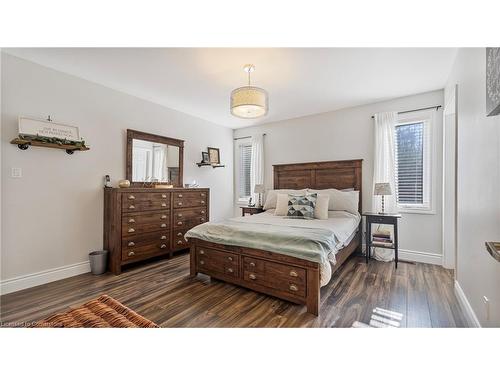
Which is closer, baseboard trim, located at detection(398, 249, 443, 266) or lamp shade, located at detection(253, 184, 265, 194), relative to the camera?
baseboard trim, located at detection(398, 249, 443, 266)

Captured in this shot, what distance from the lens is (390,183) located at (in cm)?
341

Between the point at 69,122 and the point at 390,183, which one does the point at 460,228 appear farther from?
the point at 69,122

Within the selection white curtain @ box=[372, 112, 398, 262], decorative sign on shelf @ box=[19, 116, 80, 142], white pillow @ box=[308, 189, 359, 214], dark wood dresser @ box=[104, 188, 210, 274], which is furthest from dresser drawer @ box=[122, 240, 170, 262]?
white curtain @ box=[372, 112, 398, 262]

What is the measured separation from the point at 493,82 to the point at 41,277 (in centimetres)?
421

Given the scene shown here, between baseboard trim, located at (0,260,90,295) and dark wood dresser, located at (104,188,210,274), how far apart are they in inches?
14.0

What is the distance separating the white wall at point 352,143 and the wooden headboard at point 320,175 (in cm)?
12

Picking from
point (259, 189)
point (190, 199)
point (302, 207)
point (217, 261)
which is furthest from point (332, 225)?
point (190, 199)

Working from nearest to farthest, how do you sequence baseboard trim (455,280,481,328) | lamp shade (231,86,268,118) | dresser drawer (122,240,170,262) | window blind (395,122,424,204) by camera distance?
baseboard trim (455,280,481,328) < lamp shade (231,86,268,118) < dresser drawer (122,240,170,262) < window blind (395,122,424,204)

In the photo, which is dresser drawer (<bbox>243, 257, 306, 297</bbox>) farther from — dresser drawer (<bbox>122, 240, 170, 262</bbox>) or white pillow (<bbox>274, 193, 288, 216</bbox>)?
dresser drawer (<bbox>122, 240, 170, 262</bbox>)

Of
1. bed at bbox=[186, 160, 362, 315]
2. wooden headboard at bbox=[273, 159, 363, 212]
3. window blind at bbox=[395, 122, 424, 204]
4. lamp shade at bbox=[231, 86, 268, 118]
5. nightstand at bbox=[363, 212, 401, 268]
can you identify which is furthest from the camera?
wooden headboard at bbox=[273, 159, 363, 212]

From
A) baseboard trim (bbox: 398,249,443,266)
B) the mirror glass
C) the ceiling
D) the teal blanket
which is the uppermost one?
the ceiling

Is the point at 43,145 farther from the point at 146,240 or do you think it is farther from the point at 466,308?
the point at 466,308

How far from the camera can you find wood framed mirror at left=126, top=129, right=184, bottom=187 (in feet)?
11.2
